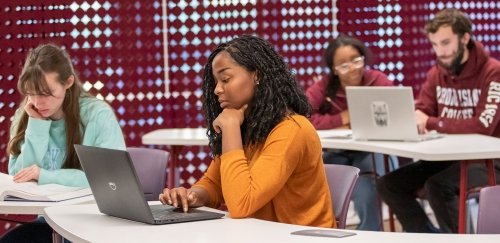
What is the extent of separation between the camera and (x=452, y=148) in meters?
4.63

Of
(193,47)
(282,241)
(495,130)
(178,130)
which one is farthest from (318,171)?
(193,47)

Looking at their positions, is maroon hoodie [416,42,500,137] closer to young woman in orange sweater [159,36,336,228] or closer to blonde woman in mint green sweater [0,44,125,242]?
blonde woman in mint green sweater [0,44,125,242]

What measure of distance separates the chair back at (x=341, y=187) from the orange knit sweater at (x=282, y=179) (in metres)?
0.21

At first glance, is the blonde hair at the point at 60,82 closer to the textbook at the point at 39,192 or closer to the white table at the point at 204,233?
the textbook at the point at 39,192

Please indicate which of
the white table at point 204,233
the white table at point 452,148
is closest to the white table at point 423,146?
the white table at point 452,148

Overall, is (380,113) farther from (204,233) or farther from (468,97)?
(204,233)

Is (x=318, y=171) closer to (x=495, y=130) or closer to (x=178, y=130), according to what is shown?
(x=495, y=130)

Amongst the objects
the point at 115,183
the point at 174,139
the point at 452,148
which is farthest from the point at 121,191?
the point at 174,139

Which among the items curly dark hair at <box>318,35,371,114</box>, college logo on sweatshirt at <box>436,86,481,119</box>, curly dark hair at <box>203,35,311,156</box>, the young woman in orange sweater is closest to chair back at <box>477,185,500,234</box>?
the young woman in orange sweater

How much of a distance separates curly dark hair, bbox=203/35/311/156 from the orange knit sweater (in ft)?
0.15

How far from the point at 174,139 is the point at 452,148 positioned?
1.78 metres

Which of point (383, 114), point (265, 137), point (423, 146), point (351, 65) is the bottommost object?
point (423, 146)

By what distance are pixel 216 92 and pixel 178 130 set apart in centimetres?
309

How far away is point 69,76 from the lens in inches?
164
